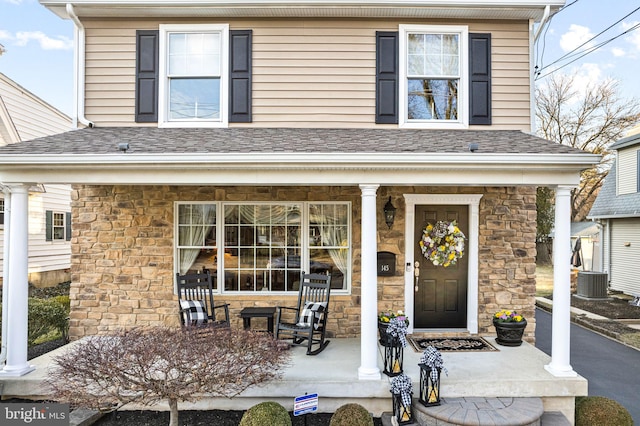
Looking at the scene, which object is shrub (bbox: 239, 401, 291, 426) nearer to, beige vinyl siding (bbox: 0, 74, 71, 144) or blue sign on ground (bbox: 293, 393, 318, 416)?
blue sign on ground (bbox: 293, 393, 318, 416)

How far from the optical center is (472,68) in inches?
240

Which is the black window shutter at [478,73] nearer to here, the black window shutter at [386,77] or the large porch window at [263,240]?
Answer: the black window shutter at [386,77]

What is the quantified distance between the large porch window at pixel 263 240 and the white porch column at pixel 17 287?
1.96 metres

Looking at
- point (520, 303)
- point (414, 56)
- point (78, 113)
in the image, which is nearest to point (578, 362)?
point (520, 303)

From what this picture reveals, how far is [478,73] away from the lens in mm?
6102

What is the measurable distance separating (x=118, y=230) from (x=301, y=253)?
2.81 metres

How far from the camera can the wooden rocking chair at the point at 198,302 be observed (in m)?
5.43

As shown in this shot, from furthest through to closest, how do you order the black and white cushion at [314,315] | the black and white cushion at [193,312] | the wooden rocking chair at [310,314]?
1. the black and white cushion at [193,312]
2. the black and white cushion at [314,315]
3. the wooden rocking chair at [310,314]

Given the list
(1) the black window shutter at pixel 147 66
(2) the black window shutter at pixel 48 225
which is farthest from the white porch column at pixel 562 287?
(2) the black window shutter at pixel 48 225

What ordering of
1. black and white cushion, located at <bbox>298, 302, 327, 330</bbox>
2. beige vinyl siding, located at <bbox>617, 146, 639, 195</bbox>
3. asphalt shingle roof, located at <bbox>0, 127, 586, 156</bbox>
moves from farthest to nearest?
beige vinyl siding, located at <bbox>617, 146, 639, 195</bbox> → black and white cushion, located at <bbox>298, 302, 327, 330</bbox> → asphalt shingle roof, located at <bbox>0, 127, 586, 156</bbox>

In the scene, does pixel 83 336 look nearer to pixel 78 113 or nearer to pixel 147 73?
pixel 78 113

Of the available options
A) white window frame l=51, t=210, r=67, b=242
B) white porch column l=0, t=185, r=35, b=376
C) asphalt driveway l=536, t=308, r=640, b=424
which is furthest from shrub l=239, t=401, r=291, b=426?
white window frame l=51, t=210, r=67, b=242

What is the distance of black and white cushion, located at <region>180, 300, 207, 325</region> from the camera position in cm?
541

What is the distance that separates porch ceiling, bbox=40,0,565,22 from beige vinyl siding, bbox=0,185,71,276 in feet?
24.2
